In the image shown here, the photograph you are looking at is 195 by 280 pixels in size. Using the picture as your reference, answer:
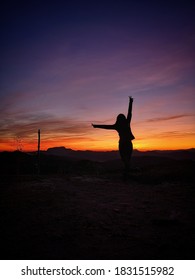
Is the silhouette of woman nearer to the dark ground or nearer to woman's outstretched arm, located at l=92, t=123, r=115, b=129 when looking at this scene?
woman's outstretched arm, located at l=92, t=123, r=115, b=129

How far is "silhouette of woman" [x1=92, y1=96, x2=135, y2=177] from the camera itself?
11344 millimetres

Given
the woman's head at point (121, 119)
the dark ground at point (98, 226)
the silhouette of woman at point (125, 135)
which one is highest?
the woman's head at point (121, 119)

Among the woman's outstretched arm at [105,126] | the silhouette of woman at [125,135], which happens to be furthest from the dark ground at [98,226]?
the woman's outstretched arm at [105,126]

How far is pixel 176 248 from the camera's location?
3441mm

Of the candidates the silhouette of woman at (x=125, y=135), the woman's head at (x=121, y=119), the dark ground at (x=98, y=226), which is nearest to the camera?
the dark ground at (x=98, y=226)

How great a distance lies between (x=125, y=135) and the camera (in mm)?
11469

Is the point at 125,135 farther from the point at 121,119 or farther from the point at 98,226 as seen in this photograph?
the point at 98,226

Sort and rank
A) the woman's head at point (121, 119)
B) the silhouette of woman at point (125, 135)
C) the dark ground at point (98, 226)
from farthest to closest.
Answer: the woman's head at point (121, 119), the silhouette of woman at point (125, 135), the dark ground at point (98, 226)

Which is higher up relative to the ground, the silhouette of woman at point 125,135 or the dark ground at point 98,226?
the silhouette of woman at point 125,135

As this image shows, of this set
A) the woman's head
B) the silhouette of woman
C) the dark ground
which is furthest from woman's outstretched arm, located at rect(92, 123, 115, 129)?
the dark ground

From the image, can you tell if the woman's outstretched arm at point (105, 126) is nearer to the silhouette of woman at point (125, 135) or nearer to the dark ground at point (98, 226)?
the silhouette of woman at point (125, 135)

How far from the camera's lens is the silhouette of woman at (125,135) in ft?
37.2

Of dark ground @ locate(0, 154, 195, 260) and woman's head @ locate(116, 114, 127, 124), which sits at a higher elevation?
woman's head @ locate(116, 114, 127, 124)

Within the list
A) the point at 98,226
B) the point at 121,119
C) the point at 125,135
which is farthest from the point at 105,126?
the point at 98,226
